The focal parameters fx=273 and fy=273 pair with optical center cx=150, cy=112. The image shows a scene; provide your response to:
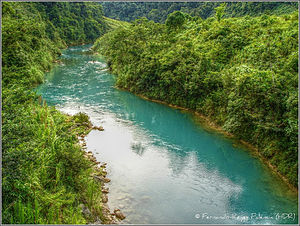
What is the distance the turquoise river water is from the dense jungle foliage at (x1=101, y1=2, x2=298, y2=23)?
88.6ft

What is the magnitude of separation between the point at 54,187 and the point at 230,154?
1346 centimetres

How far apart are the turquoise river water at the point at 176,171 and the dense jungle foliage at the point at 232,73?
175 centimetres

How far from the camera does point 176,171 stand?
18.7m

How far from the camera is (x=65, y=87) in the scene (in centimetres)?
3862

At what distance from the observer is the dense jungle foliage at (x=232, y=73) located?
18984 mm

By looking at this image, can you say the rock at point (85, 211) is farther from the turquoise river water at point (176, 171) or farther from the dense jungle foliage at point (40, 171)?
the turquoise river water at point (176, 171)

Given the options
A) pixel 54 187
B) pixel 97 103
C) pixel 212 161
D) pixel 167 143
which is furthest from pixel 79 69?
pixel 54 187

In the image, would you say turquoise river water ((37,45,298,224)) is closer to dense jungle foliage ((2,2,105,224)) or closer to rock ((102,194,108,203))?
rock ((102,194,108,203))

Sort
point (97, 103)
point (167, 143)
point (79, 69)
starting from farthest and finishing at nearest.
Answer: point (79, 69) → point (97, 103) → point (167, 143)

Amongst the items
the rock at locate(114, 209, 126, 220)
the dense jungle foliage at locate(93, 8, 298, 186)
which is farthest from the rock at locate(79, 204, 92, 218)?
the dense jungle foliage at locate(93, 8, 298, 186)

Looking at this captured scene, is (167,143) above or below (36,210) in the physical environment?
below

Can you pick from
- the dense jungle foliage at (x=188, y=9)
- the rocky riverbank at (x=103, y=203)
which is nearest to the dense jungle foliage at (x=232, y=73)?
the rocky riverbank at (x=103, y=203)

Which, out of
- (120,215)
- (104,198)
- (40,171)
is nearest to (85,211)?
(120,215)

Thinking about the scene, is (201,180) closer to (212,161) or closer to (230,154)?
(212,161)
